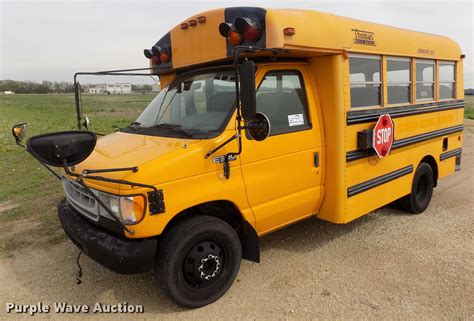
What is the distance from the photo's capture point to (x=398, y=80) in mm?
5141

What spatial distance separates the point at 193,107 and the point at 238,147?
2.91 ft

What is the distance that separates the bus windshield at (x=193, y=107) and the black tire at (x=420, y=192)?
3.50 meters

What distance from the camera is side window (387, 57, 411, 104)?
4988 millimetres

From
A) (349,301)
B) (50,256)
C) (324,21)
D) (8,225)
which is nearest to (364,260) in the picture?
(349,301)

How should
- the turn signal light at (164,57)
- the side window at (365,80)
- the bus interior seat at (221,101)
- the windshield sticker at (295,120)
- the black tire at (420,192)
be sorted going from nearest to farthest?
the bus interior seat at (221,101), the windshield sticker at (295,120), the side window at (365,80), the turn signal light at (164,57), the black tire at (420,192)

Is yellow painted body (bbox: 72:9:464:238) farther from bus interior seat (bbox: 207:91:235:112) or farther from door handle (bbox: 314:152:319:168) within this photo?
bus interior seat (bbox: 207:91:235:112)

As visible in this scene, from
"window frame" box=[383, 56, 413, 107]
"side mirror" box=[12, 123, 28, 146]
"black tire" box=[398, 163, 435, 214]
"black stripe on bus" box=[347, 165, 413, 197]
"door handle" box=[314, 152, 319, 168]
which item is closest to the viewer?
"side mirror" box=[12, 123, 28, 146]

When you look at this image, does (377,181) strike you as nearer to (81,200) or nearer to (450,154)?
Answer: (450,154)

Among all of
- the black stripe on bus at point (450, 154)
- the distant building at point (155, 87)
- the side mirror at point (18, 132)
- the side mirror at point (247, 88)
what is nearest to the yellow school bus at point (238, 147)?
the side mirror at point (247, 88)

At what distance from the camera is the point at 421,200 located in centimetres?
610

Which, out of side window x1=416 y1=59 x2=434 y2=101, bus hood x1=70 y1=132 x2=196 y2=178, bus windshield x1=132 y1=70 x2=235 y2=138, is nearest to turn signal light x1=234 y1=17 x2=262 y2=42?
bus windshield x1=132 y1=70 x2=235 y2=138

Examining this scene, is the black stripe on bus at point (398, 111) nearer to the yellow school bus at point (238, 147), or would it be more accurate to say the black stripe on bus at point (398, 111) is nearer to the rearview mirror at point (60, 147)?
the yellow school bus at point (238, 147)

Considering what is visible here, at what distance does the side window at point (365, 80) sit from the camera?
4430 millimetres

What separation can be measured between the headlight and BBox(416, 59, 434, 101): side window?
14.3 feet
